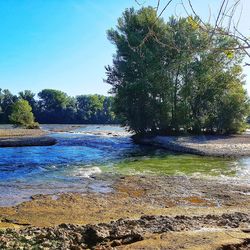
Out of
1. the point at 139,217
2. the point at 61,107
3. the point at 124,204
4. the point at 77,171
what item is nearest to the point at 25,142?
the point at 77,171

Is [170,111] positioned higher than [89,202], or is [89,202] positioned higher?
[170,111]

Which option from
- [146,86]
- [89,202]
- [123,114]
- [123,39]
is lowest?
[89,202]

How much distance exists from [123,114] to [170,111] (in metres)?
6.52

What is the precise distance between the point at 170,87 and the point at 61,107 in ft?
329

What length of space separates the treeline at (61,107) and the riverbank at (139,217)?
11630 centimetres

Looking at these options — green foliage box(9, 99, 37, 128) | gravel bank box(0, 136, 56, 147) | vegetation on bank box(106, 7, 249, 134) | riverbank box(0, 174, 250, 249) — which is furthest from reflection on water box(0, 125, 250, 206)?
green foliage box(9, 99, 37, 128)

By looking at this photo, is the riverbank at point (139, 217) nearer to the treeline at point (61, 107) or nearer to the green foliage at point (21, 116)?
the green foliage at point (21, 116)

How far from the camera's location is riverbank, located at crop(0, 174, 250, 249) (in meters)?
6.95

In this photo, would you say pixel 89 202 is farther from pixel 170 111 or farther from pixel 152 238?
pixel 170 111

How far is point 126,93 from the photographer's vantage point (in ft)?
153

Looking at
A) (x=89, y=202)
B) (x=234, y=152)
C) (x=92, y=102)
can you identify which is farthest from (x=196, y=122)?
(x=92, y=102)

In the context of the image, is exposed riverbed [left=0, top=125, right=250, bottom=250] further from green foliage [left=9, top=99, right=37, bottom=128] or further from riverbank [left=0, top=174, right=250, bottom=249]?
green foliage [left=9, top=99, right=37, bottom=128]

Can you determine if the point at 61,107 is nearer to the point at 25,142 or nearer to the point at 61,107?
the point at 61,107

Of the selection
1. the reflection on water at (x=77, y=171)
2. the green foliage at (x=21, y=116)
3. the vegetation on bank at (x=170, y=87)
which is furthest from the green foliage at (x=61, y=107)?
the reflection on water at (x=77, y=171)
